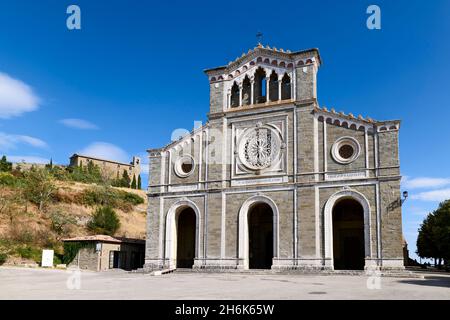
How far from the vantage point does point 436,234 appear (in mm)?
52125

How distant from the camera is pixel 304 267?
3156cm

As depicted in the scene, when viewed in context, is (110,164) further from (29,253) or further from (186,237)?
(186,237)

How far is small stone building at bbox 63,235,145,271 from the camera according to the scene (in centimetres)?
3847

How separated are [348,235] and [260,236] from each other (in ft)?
23.3

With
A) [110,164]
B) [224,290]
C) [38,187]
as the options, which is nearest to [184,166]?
[224,290]

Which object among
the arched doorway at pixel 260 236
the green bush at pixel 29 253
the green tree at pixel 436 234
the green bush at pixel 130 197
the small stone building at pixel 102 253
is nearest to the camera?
the arched doorway at pixel 260 236

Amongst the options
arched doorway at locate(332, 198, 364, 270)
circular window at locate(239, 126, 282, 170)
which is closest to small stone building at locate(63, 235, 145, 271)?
circular window at locate(239, 126, 282, 170)

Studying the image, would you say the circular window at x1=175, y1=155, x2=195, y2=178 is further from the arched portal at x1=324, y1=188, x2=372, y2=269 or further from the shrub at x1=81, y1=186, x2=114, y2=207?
the shrub at x1=81, y1=186, x2=114, y2=207

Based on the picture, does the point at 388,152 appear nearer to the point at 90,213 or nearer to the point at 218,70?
the point at 218,70

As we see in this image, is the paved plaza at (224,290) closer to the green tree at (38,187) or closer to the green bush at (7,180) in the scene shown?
the green tree at (38,187)

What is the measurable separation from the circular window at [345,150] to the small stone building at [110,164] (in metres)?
86.7

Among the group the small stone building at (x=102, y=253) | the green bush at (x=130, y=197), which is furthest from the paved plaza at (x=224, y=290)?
the green bush at (x=130, y=197)

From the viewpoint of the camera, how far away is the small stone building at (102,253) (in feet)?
126

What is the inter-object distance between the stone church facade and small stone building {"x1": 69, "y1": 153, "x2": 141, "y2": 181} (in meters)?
78.0
